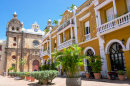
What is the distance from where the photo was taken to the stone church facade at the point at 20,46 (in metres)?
36.3

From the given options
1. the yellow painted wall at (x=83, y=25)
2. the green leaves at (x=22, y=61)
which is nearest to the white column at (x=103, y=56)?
the yellow painted wall at (x=83, y=25)

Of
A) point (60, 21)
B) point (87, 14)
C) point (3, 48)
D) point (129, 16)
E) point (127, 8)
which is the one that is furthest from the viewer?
point (3, 48)

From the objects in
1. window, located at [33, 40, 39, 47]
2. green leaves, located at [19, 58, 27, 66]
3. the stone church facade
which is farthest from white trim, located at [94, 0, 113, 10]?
window, located at [33, 40, 39, 47]

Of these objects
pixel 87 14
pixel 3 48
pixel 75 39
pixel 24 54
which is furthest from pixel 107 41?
pixel 3 48

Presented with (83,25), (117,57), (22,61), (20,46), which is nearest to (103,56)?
(117,57)

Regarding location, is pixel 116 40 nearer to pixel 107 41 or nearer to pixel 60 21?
pixel 107 41

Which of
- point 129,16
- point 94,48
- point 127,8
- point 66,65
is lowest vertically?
point 66,65

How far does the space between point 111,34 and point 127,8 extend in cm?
254

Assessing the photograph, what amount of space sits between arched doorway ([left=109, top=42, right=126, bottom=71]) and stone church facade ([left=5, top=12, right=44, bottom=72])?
3116 cm

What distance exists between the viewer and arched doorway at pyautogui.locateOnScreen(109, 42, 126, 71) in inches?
406

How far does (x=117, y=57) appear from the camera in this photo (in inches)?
423

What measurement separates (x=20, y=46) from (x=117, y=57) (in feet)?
110

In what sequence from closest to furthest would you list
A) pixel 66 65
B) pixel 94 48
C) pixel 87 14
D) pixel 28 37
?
pixel 66 65 < pixel 94 48 < pixel 87 14 < pixel 28 37

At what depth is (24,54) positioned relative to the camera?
37.9 metres
